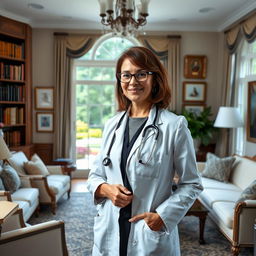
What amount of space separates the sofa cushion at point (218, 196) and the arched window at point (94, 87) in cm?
298

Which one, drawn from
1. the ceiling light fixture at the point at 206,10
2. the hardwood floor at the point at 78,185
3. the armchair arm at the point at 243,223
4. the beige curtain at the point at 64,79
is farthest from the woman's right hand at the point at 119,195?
the beige curtain at the point at 64,79

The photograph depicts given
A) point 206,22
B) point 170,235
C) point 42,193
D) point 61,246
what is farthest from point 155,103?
point 206,22

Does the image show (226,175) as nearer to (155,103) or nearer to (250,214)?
(250,214)

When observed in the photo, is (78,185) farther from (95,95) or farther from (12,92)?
(12,92)

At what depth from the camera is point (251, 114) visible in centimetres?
445

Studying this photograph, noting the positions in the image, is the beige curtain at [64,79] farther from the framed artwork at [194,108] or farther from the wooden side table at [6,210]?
the wooden side table at [6,210]

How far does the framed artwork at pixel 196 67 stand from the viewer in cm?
559

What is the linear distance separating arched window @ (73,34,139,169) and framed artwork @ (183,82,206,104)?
4.77ft

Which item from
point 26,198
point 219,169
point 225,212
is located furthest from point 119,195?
point 219,169

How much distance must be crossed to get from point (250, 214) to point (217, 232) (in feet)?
2.82

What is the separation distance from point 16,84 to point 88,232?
3.59 metres

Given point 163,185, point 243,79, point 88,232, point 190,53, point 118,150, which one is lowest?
point 88,232

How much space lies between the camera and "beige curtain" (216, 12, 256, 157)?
174 inches

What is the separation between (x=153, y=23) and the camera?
5.38m
